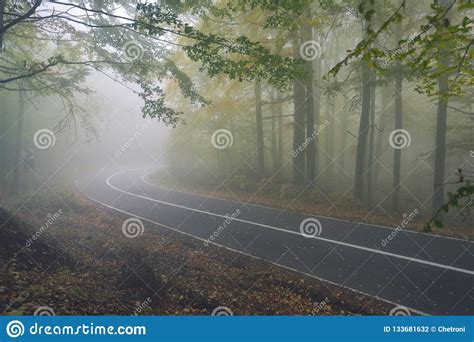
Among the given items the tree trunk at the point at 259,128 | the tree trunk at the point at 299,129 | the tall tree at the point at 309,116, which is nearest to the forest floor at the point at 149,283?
the tall tree at the point at 309,116

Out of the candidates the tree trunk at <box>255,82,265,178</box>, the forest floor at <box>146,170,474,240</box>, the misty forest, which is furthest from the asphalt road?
the tree trunk at <box>255,82,265,178</box>

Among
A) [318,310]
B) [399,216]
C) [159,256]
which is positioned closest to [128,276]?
[159,256]

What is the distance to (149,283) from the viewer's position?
7527 mm

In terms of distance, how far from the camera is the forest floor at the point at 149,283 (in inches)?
241

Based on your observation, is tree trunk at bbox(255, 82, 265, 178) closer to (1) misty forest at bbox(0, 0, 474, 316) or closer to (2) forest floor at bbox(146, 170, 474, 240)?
(1) misty forest at bbox(0, 0, 474, 316)

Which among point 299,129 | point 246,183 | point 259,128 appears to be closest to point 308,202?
point 299,129

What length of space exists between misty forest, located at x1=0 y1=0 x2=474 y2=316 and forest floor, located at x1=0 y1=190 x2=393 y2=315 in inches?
1.9

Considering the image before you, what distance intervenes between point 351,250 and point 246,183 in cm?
1135

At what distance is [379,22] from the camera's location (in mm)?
12969

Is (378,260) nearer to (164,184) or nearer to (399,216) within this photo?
(399,216)

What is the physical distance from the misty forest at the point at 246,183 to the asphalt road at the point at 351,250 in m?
A: 0.06

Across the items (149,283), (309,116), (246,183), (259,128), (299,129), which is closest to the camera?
(149,283)

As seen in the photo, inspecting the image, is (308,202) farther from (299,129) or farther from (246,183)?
(246,183)
